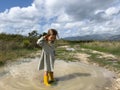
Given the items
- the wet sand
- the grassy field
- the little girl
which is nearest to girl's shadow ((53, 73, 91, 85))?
the wet sand

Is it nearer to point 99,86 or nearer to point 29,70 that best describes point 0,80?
point 29,70

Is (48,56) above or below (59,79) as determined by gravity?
above

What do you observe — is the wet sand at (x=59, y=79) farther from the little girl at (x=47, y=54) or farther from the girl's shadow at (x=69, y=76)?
the little girl at (x=47, y=54)

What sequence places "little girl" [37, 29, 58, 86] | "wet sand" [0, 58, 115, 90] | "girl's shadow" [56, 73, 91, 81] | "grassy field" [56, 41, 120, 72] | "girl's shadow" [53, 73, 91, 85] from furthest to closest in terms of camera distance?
1. "grassy field" [56, 41, 120, 72]
2. "girl's shadow" [56, 73, 91, 81]
3. "girl's shadow" [53, 73, 91, 85]
4. "little girl" [37, 29, 58, 86]
5. "wet sand" [0, 58, 115, 90]

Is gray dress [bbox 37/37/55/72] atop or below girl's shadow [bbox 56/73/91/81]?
atop

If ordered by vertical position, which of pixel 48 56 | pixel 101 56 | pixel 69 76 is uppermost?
pixel 48 56

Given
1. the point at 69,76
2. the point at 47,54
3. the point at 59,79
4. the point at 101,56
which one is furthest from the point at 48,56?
the point at 101,56

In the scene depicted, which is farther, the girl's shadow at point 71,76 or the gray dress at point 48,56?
the girl's shadow at point 71,76

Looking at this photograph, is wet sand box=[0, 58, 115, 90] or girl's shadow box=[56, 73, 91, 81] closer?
wet sand box=[0, 58, 115, 90]

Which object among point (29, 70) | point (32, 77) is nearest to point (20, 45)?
point (29, 70)

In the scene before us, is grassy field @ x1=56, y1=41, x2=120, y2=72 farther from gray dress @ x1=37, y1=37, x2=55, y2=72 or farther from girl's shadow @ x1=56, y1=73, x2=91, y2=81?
gray dress @ x1=37, y1=37, x2=55, y2=72

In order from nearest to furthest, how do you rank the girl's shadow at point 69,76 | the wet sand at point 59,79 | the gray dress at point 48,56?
1. the wet sand at point 59,79
2. the gray dress at point 48,56
3. the girl's shadow at point 69,76

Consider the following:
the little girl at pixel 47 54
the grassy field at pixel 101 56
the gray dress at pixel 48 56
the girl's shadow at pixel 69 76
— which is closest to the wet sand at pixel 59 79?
the girl's shadow at pixel 69 76

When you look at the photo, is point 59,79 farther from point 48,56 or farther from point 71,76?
point 48,56
